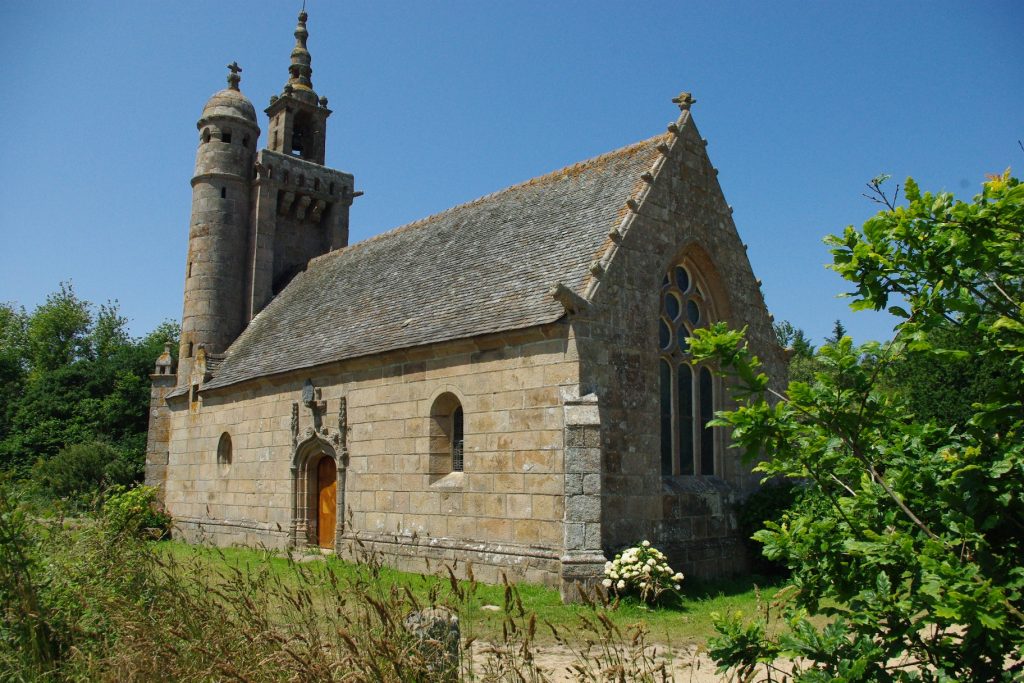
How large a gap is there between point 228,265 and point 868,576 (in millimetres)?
22141

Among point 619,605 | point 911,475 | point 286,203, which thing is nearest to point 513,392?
point 619,605

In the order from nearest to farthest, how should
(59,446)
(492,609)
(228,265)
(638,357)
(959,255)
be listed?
(959,255) < (492,609) < (638,357) < (228,265) < (59,446)

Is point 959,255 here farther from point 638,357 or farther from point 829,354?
point 638,357

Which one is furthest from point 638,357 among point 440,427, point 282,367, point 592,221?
point 282,367

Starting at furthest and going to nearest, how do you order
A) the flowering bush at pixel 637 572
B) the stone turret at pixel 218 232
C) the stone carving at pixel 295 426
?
the stone turret at pixel 218 232 → the stone carving at pixel 295 426 → the flowering bush at pixel 637 572

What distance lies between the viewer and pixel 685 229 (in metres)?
13.8

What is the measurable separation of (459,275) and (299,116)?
13466 mm

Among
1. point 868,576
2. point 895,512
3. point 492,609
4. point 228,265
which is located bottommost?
point 492,609

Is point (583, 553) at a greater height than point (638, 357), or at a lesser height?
lesser

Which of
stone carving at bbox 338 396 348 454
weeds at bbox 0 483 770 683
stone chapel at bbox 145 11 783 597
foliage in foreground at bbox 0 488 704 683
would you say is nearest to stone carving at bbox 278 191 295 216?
stone chapel at bbox 145 11 783 597

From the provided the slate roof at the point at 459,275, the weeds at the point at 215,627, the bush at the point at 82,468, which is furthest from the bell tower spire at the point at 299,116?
the weeds at the point at 215,627

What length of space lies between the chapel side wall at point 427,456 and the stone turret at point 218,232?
177 inches

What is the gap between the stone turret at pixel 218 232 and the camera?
73.6 ft

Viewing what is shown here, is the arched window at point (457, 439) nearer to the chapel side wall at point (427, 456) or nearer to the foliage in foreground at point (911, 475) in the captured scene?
the chapel side wall at point (427, 456)
